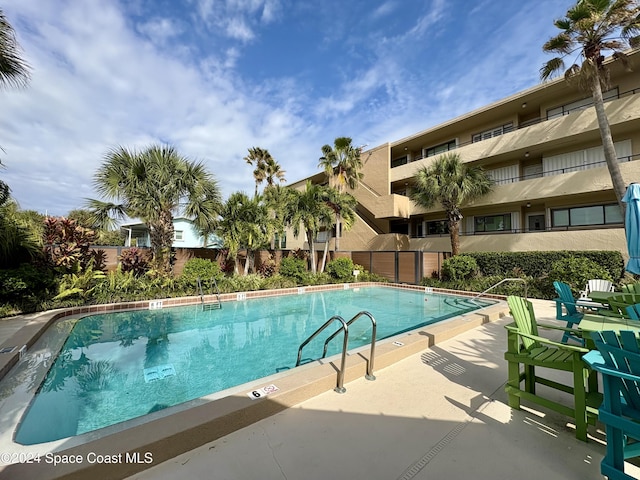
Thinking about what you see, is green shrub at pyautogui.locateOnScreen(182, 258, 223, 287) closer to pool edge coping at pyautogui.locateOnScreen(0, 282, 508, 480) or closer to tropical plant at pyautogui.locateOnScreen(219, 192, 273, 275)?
tropical plant at pyautogui.locateOnScreen(219, 192, 273, 275)

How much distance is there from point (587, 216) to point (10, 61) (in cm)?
2143

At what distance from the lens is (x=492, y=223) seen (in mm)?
16969

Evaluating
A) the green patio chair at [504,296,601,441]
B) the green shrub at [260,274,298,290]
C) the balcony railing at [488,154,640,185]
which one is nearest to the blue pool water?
the green shrub at [260,274,298,290]

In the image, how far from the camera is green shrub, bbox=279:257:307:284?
14.2 metres

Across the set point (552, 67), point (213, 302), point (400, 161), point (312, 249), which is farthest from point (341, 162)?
point (213, 302)

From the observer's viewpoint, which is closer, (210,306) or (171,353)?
(171,353)

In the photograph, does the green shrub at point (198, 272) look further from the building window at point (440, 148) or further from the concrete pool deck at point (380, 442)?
the building window at point (440, 148)

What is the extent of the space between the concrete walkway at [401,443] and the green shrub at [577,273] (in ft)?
30.2

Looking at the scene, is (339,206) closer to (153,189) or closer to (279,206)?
(279,206)

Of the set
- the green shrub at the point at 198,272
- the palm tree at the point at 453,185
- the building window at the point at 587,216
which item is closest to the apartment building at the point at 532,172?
the building window at the point at 587,216

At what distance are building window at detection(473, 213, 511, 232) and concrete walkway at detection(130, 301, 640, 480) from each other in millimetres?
16046

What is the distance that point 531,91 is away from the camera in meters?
14.4

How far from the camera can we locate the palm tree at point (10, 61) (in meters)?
5.10

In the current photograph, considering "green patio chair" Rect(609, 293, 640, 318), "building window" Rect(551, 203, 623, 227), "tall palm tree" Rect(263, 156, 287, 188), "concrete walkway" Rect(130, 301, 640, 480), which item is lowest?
"concrete walkway" Rect(130, 301, 640, 480)
